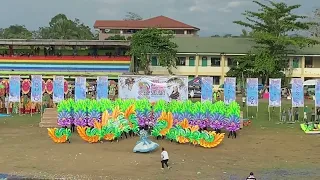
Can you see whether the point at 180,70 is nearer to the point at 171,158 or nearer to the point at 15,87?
the point at 15,87

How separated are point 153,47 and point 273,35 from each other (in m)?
12.4

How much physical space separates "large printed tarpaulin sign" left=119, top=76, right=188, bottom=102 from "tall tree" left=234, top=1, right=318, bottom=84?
52.2 feet

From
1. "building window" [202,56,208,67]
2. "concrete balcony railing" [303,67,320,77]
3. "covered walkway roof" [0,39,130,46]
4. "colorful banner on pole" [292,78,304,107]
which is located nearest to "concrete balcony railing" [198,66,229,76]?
"building window" [202,56,208,67]

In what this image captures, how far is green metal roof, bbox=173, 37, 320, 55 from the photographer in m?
55.3

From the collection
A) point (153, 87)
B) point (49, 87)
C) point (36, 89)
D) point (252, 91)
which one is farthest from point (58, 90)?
point (252, 91)

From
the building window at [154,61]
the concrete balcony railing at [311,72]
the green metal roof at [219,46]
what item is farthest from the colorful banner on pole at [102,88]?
the concrete balcony railing at [311,72]

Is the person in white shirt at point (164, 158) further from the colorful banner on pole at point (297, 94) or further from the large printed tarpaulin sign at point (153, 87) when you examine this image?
the colorful banner on pole at point (297, 94)

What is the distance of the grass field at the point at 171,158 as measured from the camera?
2066 centimetres

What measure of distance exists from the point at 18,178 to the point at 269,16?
36.5 metres

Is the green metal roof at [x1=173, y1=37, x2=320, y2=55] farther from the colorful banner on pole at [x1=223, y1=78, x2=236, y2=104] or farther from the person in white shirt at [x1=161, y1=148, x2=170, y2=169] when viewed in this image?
the person in white shirt at [x1=161, y1=148, x2=170, y2=169]

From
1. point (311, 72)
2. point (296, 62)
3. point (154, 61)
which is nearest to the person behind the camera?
point (296, 62)

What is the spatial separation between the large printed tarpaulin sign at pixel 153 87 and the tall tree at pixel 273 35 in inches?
626

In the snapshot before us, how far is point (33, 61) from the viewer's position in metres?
59.7

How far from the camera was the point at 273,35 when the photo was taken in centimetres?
4994
